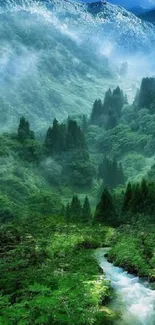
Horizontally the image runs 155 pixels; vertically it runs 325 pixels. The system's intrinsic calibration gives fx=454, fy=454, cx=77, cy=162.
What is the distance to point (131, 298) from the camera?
106ft

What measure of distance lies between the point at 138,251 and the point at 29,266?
11.1m

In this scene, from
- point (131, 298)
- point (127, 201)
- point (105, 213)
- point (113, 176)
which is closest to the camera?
point (131, 298)

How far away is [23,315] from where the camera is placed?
23.5m

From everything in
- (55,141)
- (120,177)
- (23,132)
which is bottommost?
(120,177)

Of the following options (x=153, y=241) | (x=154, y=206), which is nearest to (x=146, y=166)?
(x=154, y=206)

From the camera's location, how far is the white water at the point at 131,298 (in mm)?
27938

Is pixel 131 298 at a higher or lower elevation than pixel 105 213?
lower

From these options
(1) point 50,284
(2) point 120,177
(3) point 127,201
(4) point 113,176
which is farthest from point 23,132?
(1) point 50,284

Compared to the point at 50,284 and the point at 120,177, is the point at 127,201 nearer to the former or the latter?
the point at 50,284

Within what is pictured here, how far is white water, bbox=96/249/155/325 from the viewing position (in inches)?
1100

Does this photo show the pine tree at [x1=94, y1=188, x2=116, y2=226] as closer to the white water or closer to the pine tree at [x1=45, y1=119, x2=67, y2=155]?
the white water

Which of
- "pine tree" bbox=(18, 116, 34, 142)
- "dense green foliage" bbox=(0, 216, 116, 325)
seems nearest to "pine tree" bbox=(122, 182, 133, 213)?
"dense green foliage" bbox=(0, 216, 116, 325)

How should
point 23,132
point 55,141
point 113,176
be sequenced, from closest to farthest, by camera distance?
point 113,176
point 23,132
point 55,141

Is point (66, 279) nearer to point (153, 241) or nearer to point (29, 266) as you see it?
point (29, 266)
